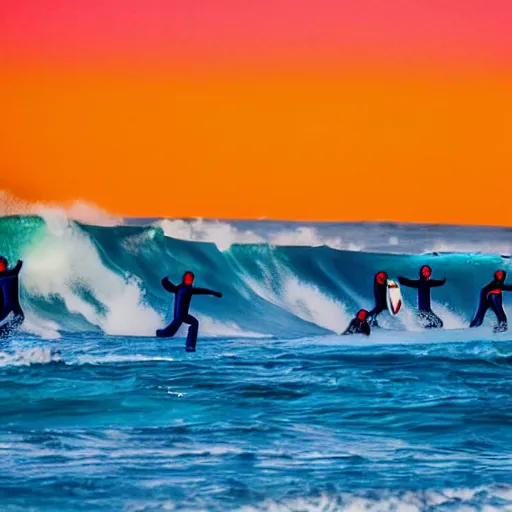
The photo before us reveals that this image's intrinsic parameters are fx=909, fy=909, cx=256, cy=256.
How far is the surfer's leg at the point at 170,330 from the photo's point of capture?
10.7 ft

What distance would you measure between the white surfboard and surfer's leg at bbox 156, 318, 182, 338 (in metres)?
0.76

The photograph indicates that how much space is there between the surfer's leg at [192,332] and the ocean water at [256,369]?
0.09 feet

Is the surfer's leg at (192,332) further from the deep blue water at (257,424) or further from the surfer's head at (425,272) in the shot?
the surfer's head at (425,272)

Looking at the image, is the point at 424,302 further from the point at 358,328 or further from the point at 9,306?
the point at 9,306

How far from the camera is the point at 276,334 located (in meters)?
3.31

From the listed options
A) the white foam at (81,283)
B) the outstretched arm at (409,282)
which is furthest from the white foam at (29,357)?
the outstretched arm at (409,282)

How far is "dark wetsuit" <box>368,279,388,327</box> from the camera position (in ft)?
10.9

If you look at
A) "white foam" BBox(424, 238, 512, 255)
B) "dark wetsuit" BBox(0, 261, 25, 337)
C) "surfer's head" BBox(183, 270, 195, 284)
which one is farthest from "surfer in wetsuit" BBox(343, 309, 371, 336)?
"dark wetsuit" BBox(0, 261, 25, 337)

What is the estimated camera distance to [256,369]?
10.7 feet

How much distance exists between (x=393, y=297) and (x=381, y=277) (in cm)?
9

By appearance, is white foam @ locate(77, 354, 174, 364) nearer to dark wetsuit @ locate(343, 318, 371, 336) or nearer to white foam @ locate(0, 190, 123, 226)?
white foam @ locate(0, 190, 123, 226)

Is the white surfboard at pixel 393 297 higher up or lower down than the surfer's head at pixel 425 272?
lower down

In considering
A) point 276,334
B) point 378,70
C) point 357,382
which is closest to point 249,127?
point 378,70

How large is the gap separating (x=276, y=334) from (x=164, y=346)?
41cm
